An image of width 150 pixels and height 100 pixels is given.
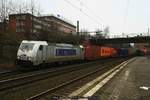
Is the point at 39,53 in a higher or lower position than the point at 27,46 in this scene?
lower

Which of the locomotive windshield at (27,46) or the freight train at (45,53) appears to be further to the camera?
the locomotive windshield at (27,46)

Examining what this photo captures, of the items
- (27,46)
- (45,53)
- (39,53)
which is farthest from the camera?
(45,53)

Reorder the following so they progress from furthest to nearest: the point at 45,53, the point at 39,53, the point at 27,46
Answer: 1. the point at 45,53
2. the point at 27,46
3. the point at 39,53

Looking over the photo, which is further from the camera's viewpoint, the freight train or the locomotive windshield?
the locomotive windshield

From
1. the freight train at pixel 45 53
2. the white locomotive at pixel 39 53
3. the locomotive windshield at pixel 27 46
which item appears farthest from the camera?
the locomotive windshield at pixel 27 46

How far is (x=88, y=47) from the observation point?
4703 cm

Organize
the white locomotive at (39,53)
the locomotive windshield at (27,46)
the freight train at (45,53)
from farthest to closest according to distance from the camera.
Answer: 1. the locomotive windshield at (27,46)
2. the freight train at (45,53)
3. the white locomotive at (39,53)

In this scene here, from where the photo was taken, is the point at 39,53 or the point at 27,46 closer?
the point at 39,53

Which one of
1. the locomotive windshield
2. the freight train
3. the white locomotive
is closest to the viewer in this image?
the white locomotive

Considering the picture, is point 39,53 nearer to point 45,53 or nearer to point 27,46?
point 45,53

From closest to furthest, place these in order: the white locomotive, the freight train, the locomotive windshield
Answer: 1. the white locomotive
2. the freight train
3. the locomotive windshield

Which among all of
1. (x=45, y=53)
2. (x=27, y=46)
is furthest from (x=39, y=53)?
(x=27, y=46)

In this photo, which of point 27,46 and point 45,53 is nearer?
point 27,46

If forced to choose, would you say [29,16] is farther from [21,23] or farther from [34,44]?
[34,44]
